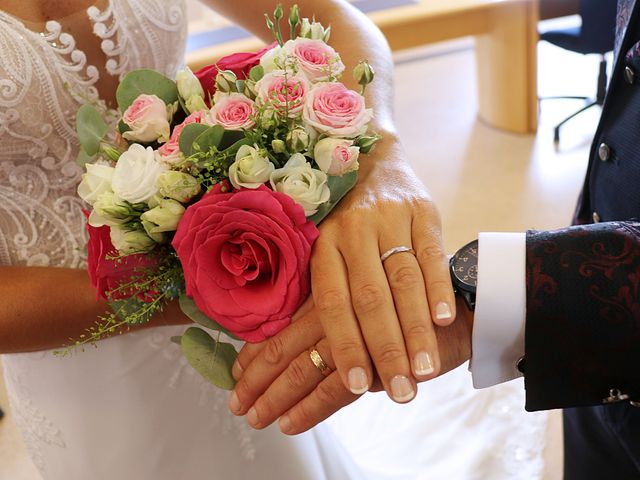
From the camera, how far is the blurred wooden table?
Answer: 4.28m

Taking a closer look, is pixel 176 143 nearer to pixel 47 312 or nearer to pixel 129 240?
pixel 129 240

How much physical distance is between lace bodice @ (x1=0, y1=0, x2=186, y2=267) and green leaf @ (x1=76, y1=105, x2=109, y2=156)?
162mm

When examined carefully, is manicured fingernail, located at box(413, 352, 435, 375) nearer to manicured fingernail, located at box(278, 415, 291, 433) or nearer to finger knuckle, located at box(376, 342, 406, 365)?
finger knuckle, located at box(376, 342, 406, 365)

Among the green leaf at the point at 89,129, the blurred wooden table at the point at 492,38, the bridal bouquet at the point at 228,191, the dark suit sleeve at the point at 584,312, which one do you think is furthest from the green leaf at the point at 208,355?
the blurred wooden table at the point at 492,38

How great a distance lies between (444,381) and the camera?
240 centimetres

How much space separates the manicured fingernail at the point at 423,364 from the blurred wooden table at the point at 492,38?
340 centimetres

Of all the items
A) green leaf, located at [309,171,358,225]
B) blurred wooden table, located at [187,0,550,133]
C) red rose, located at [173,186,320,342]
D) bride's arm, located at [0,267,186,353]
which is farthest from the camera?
blurred wooden table, located at [187,0,550,133]

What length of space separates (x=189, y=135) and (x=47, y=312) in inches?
18.1

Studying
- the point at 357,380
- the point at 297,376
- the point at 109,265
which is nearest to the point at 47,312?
the point at 109,265

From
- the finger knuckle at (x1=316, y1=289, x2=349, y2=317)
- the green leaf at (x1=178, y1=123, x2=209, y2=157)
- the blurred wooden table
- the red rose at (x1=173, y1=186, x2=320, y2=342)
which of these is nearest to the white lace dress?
the green leaf at (x1=178, y1=123, x2=209, y2=157)

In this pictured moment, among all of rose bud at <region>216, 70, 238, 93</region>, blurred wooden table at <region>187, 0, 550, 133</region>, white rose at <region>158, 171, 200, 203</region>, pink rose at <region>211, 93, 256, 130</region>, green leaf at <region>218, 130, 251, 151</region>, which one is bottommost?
blurred wooden table at <region>187, 0, 550, 133</region>

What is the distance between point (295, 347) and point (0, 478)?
7.04 ft

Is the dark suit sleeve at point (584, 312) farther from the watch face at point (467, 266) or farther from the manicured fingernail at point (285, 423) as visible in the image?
the manicured fingernail at point (285, 423)

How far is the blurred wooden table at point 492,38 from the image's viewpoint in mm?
4281
